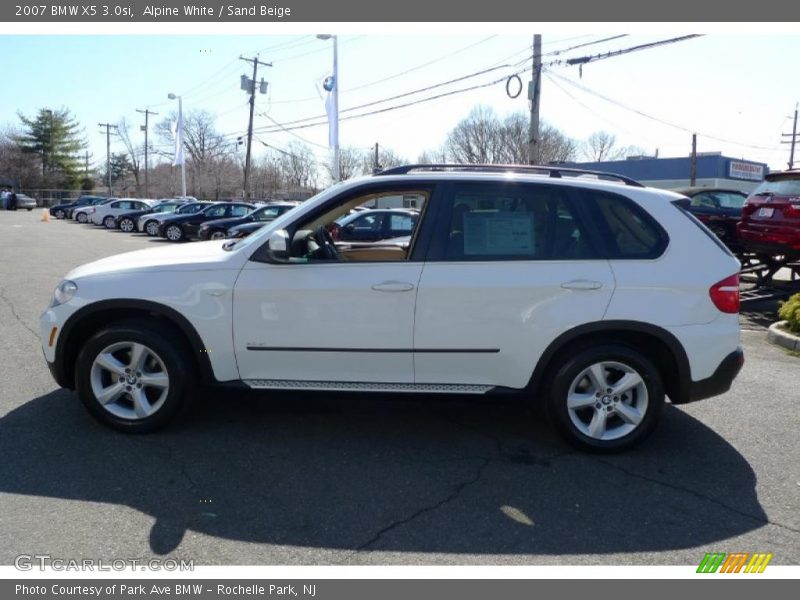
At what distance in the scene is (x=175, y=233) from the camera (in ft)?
76.5

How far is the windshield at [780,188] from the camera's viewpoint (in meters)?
9.33

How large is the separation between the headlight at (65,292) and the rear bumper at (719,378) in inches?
167

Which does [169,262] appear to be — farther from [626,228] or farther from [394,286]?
[626,228]

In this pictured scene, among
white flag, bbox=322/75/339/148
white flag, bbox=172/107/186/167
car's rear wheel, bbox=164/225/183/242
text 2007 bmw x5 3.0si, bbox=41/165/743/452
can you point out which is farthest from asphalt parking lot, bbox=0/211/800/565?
white flag, bbox=172/107/186/167

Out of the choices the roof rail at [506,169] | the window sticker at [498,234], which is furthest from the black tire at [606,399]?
the roof rail at [506,169]

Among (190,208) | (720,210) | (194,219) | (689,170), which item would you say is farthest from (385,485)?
(689,170)

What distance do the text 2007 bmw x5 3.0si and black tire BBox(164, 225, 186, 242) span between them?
20096mm

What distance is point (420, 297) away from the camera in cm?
403

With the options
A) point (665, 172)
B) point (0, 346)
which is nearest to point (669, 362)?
point (0, 346)

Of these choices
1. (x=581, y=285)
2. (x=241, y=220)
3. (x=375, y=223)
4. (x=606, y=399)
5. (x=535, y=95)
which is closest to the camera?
(x=581, y=285)

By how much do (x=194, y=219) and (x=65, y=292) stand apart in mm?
19806

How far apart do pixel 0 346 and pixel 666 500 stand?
A: 6464 millimetres

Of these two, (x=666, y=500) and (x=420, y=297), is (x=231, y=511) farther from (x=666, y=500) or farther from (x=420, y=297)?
(x=666, y=500)

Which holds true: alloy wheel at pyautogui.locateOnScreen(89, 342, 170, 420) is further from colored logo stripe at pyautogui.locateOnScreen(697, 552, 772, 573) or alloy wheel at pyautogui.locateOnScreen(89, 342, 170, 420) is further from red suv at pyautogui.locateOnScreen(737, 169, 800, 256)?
red suv at pyautogui.locateOnScreen(737, 169, 800, 256)
